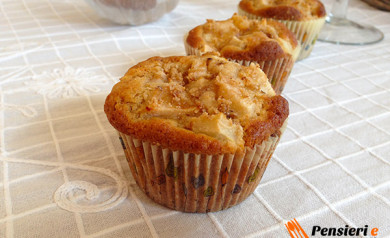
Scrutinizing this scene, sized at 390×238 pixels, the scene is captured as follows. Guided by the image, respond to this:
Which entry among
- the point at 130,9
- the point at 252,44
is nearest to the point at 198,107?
the point at 252,44

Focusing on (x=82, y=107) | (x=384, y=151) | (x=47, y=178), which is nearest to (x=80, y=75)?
(x=82, y=107)

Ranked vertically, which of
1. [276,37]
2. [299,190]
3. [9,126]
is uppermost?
[276,37]

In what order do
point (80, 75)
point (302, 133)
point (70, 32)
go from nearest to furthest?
A: point (302, 133)
point (80, 75)
point (70, 32)

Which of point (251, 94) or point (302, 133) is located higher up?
point (251, 94)

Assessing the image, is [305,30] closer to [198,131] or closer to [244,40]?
[244,40]

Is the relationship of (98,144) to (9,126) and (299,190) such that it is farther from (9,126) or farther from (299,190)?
(299,190)

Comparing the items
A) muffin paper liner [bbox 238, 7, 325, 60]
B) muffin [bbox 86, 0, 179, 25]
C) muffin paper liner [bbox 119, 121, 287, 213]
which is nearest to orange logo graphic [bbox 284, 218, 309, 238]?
muffin paper liner [bbox 119, 121, 287, 213]
